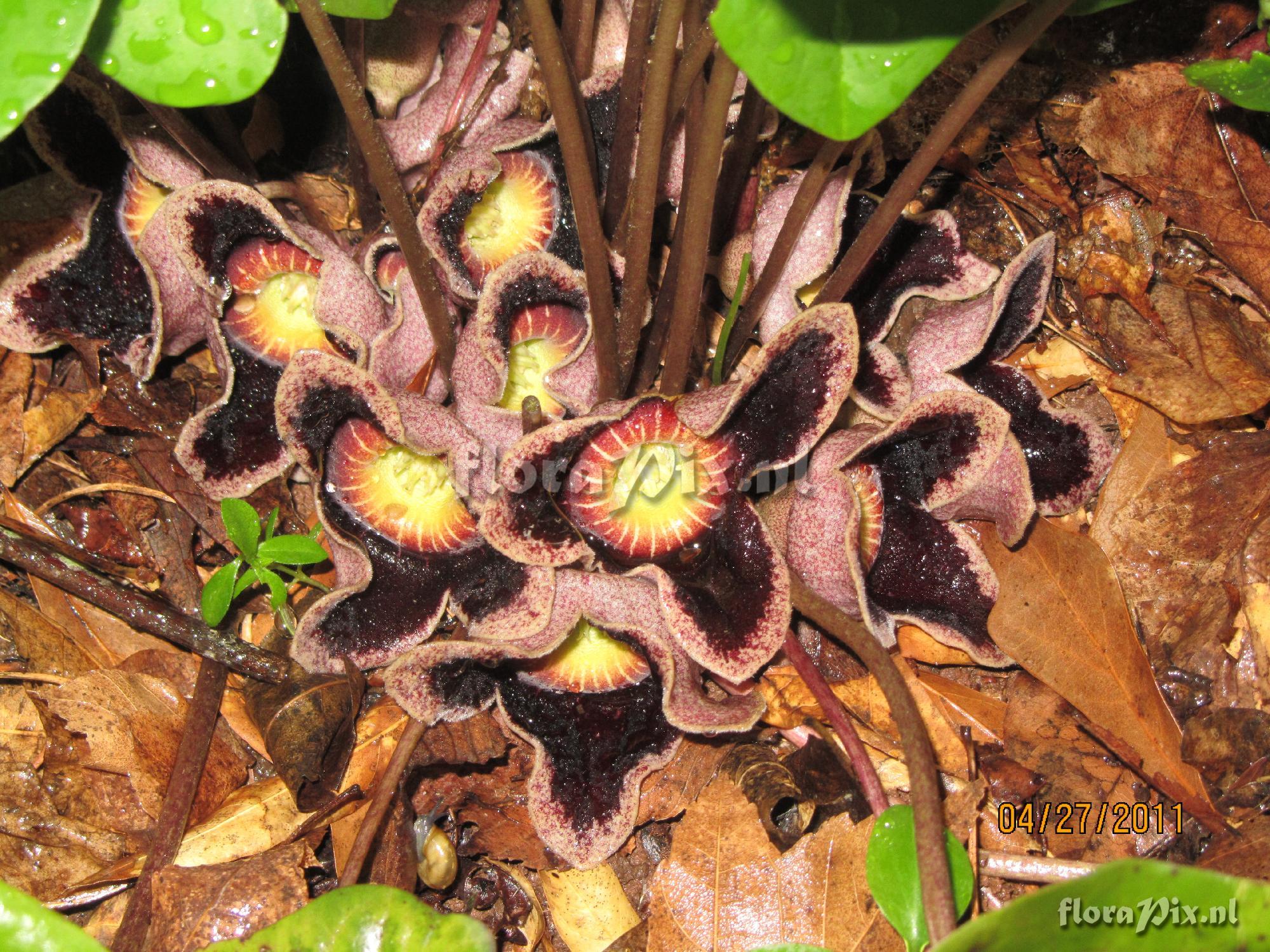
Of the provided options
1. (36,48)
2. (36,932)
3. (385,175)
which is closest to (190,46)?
(36,48)

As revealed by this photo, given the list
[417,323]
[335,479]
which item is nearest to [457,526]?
[335,479]

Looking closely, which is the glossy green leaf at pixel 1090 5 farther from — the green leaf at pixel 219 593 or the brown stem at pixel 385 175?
the green leaf at pixel 219 593

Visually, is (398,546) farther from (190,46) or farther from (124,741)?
(190,46)

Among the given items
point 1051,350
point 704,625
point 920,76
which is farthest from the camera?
point 1051,350

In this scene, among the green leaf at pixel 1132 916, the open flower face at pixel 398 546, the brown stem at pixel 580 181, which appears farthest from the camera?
the open flower face at pixel 398 546

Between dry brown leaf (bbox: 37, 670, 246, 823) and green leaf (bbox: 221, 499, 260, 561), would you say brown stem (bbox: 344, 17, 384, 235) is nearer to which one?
green leaf (bbox: 221, 499, 260, 561)

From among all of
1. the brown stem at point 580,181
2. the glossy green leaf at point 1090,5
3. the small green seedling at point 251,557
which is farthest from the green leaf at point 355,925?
the glossy green leaf at point 1090,5

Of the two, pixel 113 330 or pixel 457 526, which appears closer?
pixel 457 526

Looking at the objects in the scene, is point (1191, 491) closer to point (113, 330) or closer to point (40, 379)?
point (113, 330)
